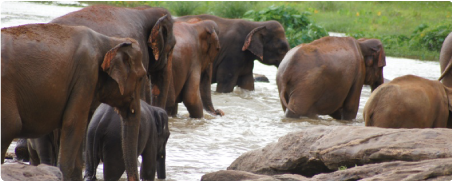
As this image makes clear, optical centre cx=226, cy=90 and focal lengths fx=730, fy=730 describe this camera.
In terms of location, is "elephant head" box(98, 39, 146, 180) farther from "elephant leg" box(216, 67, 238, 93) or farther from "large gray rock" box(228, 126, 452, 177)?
"elephant leg" box(216, 67, 238, 93)

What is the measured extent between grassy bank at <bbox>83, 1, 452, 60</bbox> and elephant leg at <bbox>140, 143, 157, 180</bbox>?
55.7ft

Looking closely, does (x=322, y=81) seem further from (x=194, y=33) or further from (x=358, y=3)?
(x=358, y=3)

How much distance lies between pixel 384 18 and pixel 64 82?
2744 centimetres

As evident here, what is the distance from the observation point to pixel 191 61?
10398 millimetres

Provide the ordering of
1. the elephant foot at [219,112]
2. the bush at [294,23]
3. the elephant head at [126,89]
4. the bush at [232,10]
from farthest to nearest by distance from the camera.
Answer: the bush at [232,10] → the bush at [294,23] → the elephant foot at [219,112] → the elephant head at [126,89]

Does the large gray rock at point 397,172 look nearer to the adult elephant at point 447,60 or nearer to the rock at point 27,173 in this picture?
the rock at point 27,173

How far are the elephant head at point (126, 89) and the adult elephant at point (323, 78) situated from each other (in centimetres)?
511

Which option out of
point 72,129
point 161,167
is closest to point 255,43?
point 161,167

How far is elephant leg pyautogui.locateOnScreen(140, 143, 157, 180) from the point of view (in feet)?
20.9

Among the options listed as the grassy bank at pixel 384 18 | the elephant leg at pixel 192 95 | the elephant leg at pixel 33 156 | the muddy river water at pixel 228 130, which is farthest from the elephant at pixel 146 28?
the grassy bank at pixel 384 18

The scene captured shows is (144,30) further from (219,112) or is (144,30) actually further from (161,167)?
(219,112)

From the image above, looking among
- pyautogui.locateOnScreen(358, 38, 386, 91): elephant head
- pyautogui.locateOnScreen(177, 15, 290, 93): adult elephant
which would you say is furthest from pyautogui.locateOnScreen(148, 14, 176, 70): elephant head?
pyautogui.locateOnScreen(177, 15, 290, 93): adult elephant

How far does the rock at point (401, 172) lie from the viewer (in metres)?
4.45

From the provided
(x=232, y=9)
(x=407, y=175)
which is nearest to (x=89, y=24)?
(x=407, y=175)
